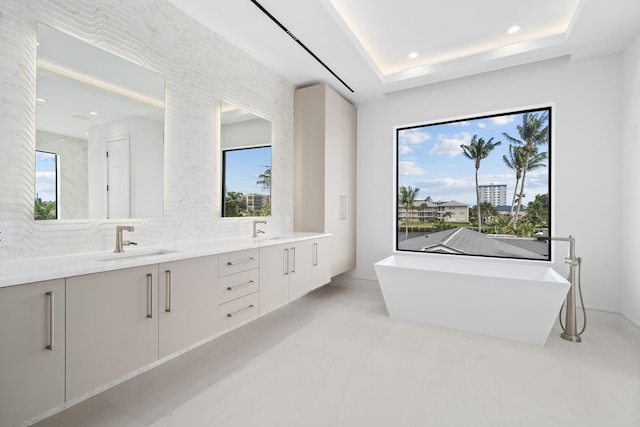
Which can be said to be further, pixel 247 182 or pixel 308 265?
pixel 308 265

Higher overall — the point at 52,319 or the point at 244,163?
the point at 244,163

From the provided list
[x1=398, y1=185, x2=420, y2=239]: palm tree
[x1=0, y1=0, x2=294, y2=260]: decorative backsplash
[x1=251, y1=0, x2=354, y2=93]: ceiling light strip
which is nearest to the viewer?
[x1=0, y1=0, x2=294, y2=260]: decorative backsplash

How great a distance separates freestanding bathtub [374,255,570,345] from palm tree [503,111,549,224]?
3.98 ft

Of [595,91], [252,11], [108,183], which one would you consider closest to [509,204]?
[595,91]

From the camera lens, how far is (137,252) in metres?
2.00

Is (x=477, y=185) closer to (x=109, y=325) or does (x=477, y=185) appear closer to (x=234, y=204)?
(x=234, y=204)

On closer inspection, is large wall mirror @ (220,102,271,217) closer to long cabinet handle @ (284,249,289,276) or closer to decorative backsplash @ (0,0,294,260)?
decorative backsplash @ (0,0,294,260)

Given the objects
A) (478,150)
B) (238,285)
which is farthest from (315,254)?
(478,150)

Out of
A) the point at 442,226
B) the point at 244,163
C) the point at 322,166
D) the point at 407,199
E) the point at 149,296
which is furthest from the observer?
the point at 407,199

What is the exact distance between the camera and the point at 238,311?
7.54 feet

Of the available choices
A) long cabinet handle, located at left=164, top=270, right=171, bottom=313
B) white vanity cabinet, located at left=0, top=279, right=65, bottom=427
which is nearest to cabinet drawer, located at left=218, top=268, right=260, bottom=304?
long cabinet handle, located at left=164, top=270, right=171, bottom=313

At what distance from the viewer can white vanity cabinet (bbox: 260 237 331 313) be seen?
8.61 feet

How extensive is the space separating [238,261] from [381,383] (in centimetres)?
138

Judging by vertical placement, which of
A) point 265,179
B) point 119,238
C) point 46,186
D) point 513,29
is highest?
point 513,29
